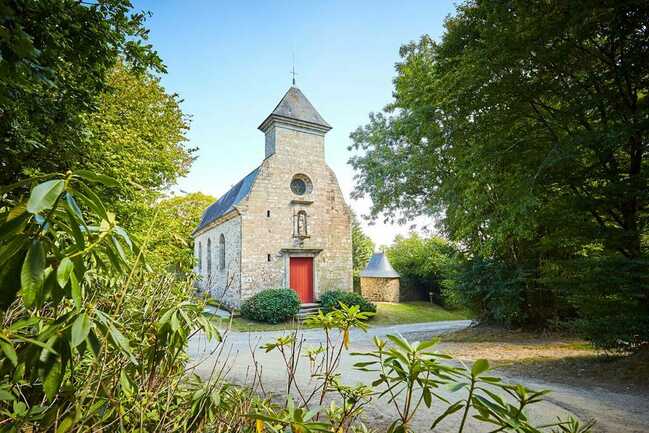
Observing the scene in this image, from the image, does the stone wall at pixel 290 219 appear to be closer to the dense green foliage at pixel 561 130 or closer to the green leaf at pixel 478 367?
the dense green foliage at pixel 561 130

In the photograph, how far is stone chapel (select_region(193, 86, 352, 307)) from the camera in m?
14.7

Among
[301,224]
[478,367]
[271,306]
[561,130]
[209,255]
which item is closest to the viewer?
[478,367]

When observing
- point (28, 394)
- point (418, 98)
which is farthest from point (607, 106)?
point (28, 394)

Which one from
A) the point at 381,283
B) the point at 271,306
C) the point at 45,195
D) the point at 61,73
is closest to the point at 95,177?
the point at 45,195

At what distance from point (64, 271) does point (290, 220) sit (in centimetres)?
1493

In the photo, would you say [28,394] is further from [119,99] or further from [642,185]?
[119,99]

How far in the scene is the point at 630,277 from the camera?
5.00m

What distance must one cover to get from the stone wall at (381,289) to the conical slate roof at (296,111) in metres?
A: 10.0

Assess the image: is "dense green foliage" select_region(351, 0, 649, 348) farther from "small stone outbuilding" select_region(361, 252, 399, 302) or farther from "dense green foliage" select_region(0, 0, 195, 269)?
"small stone outbuilding" select_region(361, 252, 399, 302)

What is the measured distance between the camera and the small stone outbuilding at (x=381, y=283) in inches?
837

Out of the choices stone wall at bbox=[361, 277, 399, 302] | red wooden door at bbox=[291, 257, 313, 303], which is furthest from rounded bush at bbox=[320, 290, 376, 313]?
stone wall at bbox=[361, 277, 399, 302]

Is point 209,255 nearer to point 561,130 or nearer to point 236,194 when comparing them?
point 236,194

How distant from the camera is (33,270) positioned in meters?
0.77

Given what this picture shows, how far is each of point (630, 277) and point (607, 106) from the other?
3033mm
